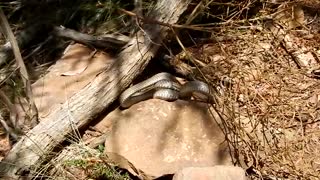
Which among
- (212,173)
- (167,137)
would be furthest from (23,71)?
(212,173)

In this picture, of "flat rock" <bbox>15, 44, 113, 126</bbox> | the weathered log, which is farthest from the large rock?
"flat rock" <bbox>15, 44, 113, 126</bbox>

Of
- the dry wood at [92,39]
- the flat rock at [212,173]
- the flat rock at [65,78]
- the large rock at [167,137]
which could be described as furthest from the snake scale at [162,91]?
the flat rock at [212,173]

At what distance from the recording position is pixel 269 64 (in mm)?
4176

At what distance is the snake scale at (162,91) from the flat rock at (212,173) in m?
0.71

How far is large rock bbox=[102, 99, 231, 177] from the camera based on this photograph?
343cm

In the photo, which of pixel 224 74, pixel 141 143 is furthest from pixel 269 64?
pixel 141 143

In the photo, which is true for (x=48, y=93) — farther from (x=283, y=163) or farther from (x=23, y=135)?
(x=283, y=163)

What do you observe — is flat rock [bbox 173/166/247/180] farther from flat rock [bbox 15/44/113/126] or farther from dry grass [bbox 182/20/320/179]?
flat rock [bbox 15/44/113/126]

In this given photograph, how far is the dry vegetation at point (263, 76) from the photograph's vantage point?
3486 millimetres

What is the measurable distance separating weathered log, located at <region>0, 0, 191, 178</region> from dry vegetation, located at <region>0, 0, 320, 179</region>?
188 millimetres

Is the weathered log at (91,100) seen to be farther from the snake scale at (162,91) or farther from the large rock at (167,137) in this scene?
the large rock at (167,137)

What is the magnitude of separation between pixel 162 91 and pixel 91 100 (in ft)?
1.65

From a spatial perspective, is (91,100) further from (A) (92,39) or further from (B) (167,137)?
(A) (92,39)

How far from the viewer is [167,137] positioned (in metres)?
3.56
